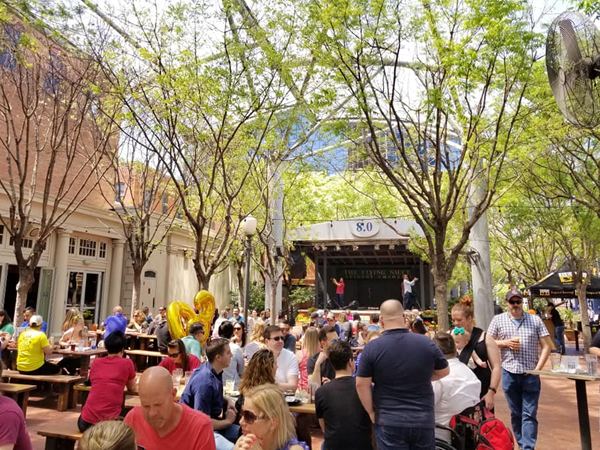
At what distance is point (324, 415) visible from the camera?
3.64 meters

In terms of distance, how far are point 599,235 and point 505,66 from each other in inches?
451

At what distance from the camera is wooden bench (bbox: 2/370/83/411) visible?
7480 mm

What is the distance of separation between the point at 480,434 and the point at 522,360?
2.01 m

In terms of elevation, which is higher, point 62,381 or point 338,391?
point 338,391

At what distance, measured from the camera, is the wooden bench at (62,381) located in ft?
24.5

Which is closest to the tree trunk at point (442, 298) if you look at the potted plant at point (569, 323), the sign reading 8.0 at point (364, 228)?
the sign reading 8.0 at point (364, 228)

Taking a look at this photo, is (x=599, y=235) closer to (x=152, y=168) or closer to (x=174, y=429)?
(x=152, y=168)

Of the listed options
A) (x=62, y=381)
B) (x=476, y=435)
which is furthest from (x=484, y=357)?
(x=62, y=381)

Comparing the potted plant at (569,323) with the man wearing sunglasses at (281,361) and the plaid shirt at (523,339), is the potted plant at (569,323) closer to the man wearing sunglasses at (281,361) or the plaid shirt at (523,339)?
the plaid shirt at (523,339)

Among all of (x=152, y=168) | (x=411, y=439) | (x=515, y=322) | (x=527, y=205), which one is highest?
(x=152, y=168)

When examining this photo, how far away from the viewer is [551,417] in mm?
7629

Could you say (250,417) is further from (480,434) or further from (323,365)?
(323,365)

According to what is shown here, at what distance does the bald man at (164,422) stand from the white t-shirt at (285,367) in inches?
130

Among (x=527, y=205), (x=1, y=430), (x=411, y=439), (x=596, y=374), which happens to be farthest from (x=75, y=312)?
(x=527, y=205)
